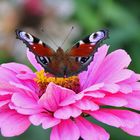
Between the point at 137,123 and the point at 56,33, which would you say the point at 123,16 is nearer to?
the point at 56,33

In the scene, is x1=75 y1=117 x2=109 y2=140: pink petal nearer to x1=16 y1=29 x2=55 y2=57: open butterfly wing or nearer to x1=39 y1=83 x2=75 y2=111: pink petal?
x1=39 y1=83 x2=75 y2=111: pink petal

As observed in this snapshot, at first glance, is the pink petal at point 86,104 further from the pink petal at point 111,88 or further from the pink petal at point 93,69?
the pink petal at point 93,69

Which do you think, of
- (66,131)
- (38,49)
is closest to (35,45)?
(38,49)

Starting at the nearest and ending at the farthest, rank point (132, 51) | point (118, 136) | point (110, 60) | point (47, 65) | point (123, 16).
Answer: point (47, 65) < point (110, 60) < point (118, 136) < point (132, 51) < point (123, 16)

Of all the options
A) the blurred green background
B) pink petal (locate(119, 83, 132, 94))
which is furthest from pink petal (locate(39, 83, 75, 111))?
the blurred green background

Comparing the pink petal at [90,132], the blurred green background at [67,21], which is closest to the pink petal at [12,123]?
the pink petal at [90,132]

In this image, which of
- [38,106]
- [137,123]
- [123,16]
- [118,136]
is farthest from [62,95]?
[123,16]
